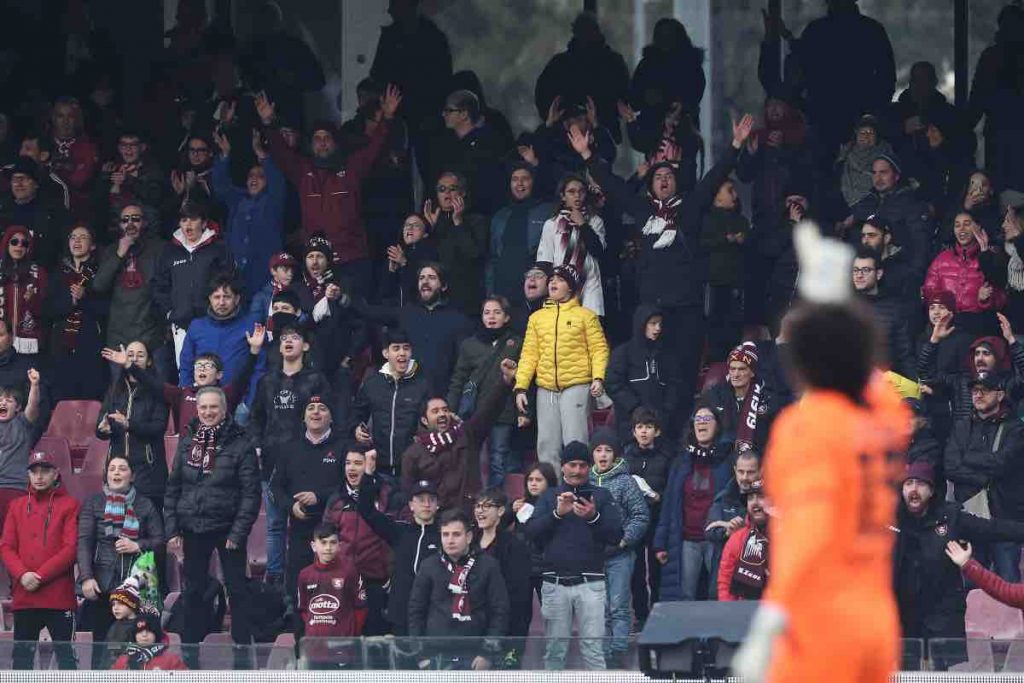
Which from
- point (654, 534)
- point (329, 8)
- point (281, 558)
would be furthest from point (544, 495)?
point (329, 8)

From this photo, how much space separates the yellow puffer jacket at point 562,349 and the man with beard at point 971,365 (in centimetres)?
201

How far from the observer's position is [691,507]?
546 inches

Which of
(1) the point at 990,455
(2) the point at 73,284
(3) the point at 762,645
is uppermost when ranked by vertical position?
(2) the point at 73,284

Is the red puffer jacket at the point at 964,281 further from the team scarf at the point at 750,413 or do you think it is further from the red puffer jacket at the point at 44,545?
the red puffer jacket at the point at 44,545

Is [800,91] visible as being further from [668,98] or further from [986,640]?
[986,640]

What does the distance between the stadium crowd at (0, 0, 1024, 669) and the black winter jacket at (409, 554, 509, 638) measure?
0.06ft

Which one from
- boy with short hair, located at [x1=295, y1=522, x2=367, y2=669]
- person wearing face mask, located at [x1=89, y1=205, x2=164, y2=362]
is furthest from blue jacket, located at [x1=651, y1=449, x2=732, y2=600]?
person wearing face mask, located at [x1=89, y1=205, x2=164, y2=362]

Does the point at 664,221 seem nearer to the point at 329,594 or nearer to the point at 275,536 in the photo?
the point at 275,536

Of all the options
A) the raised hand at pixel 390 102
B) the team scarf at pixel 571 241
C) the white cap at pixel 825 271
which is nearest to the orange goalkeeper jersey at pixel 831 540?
the white cap at pixel 825 271

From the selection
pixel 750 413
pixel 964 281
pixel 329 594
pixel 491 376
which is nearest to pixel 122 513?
pixel 329 594

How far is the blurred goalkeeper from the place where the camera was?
5820mm

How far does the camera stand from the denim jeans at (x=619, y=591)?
44.5ft

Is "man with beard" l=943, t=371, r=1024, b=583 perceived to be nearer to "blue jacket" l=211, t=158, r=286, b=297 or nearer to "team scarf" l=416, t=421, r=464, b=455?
"team scarf" l=416, t=421, r=464, b=455

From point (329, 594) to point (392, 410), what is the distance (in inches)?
79.2
